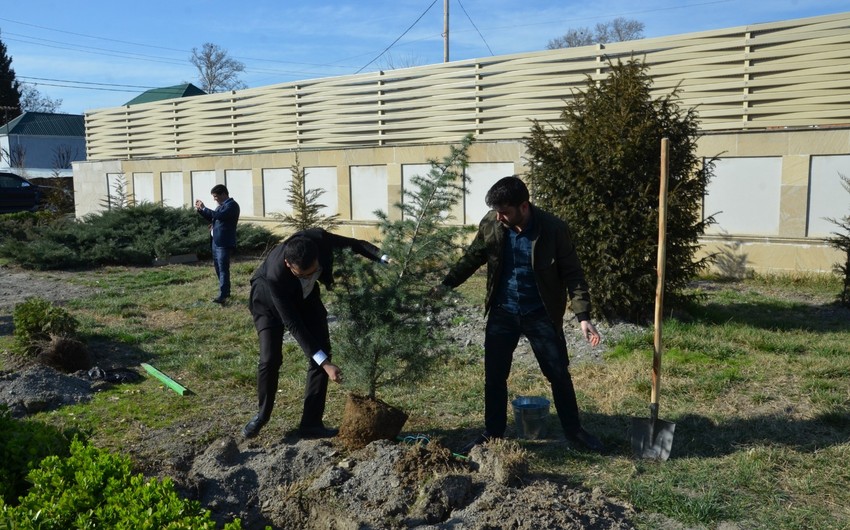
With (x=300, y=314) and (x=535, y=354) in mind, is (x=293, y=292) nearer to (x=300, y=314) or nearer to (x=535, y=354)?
(x=300, y=314)

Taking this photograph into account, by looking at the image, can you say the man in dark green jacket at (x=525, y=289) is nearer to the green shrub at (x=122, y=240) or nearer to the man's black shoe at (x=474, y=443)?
the man's black shoe at (x=474, y=443)

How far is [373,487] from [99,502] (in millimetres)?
1371

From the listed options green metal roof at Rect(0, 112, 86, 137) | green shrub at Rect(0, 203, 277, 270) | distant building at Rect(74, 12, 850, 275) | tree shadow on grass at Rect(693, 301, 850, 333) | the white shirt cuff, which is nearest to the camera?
the white shirt cuff

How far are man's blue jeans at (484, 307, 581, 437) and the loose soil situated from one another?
0.64 metres

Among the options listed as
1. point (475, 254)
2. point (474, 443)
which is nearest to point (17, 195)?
point (475, 254)

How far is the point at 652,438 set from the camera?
4801mm

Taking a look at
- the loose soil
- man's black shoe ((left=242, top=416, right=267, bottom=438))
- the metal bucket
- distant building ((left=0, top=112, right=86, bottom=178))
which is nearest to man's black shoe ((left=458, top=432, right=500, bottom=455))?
the metal bucket

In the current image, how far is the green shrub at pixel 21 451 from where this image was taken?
12.8 feet

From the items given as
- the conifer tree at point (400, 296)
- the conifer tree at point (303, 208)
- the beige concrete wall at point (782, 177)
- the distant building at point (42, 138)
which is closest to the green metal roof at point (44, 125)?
the distant building at point (42, 138)

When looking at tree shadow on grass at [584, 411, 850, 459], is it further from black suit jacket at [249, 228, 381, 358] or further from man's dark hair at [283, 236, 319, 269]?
man's dark hair at [283, 236, 319, 269]

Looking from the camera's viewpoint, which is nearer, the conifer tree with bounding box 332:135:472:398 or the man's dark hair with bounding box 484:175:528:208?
the man's dark hair with bounding box 484:175:528:208

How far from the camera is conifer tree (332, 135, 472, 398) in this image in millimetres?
4984

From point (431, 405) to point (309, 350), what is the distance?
5.13 ft

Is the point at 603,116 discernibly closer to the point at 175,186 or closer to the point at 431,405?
the point at 431,405
